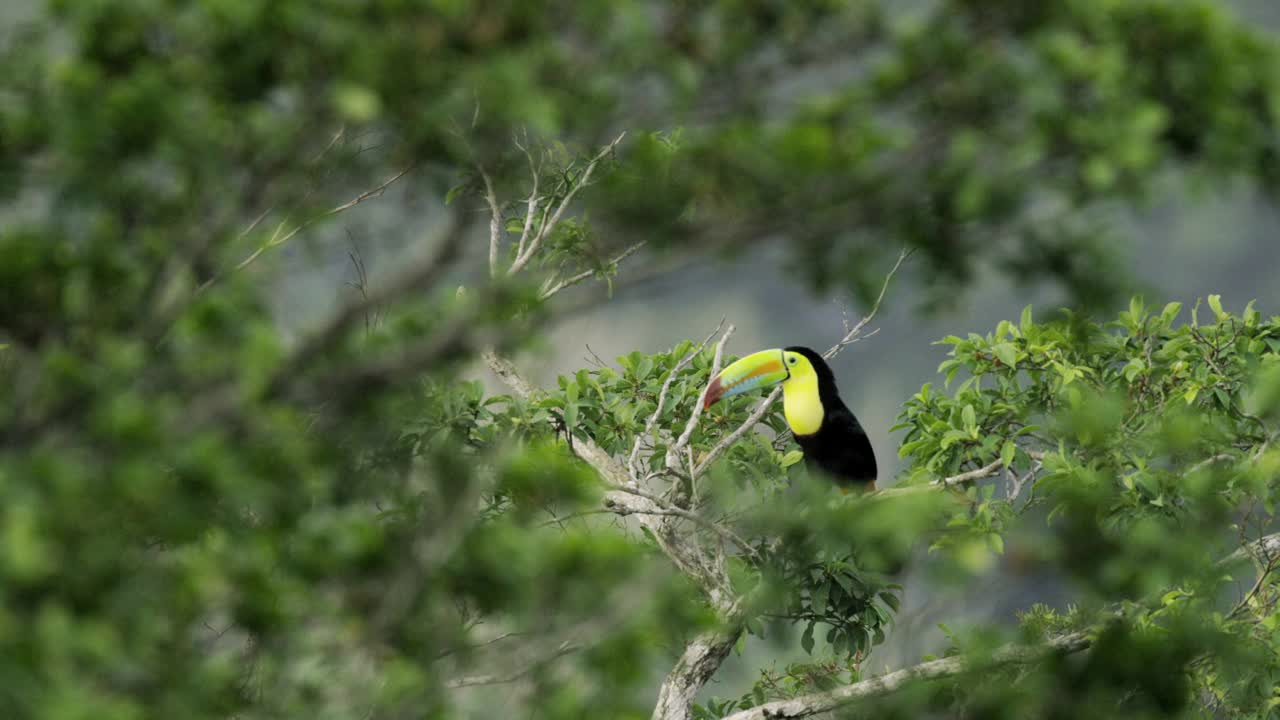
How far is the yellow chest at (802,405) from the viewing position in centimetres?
691

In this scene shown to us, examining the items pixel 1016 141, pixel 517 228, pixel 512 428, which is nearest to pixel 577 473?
pixel 1016 141

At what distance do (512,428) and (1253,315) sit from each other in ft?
11.1

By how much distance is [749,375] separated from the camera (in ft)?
21.6

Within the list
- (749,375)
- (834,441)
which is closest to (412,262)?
(749,375)

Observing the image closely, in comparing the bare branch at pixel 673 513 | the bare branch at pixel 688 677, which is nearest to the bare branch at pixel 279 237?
the bare branch at pixel 673 513

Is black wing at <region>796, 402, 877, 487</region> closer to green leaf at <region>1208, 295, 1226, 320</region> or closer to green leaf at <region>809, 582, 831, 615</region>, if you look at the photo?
green leaf at <region>809, 582, 831, 615</region>

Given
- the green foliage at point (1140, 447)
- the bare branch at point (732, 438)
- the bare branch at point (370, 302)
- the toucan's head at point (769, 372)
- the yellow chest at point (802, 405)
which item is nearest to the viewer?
the bare branch at point (370, 302)

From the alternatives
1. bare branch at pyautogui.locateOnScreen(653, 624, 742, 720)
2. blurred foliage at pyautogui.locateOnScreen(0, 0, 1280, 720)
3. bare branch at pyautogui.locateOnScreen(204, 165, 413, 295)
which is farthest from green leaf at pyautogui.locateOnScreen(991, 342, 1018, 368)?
bare branch at pyautogui.locateOnScreen(204, 165, 413, 295)

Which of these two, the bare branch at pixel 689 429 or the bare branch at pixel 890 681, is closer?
the bare branch at pixel 890 681

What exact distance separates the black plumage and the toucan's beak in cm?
23

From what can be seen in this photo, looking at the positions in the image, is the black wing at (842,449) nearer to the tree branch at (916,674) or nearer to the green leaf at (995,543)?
the tree branch at (916,674)

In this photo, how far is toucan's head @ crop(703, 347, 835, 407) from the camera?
20.8ft

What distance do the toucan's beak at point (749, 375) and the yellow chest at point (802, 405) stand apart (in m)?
0.08

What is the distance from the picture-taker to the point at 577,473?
295 cm
